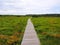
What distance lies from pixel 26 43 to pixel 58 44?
1863 millimetres

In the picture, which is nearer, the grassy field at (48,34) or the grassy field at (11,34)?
the grassy field at (11,34)

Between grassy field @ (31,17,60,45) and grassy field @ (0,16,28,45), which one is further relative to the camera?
grassy field @ (31,17,60,45)

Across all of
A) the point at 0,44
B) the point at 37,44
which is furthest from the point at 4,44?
the point at 37,44

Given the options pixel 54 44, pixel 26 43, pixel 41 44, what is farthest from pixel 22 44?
pixel 54 44

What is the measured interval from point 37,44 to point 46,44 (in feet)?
2.56

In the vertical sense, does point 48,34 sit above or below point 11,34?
above

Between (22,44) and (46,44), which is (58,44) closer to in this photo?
(46,44)

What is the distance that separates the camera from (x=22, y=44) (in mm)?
12688

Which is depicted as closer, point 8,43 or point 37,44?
point 37,44

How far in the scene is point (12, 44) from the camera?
13227 mm

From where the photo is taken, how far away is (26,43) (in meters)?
12.9

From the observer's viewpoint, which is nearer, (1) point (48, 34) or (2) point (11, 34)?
(1) point (48, 34)

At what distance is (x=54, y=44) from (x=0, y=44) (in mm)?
3118

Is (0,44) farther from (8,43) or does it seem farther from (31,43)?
(31,43)
